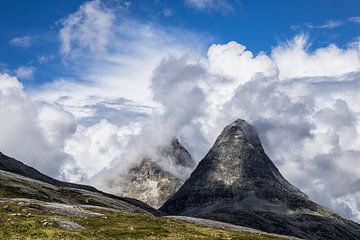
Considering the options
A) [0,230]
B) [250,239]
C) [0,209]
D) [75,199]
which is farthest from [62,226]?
[75,199]

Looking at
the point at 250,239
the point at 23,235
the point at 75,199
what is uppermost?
the point at 75,199

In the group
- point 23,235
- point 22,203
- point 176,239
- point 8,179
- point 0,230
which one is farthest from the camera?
point 8,179

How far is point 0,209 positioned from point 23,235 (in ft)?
106

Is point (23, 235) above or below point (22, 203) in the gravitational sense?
below

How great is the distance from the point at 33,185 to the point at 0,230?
451 feet

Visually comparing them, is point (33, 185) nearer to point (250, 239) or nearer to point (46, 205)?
point (46, 205)

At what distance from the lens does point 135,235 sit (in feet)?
230

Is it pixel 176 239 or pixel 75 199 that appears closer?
pixel 176 239

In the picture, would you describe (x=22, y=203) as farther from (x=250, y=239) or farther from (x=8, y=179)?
(x=8, y=179)

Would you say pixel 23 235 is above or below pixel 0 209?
below

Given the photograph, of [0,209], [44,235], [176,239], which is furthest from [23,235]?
[0,209]

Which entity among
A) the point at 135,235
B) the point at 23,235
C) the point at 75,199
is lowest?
the point at 23,235

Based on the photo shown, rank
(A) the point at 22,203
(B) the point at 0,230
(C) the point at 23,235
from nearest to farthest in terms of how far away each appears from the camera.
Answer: (C) the point at 23,235 → (B) the point at 0,230 → (A) the point at 22,203

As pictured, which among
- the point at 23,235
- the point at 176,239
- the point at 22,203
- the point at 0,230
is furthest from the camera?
the point at 22,203
